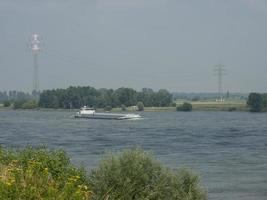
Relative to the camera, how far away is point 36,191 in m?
11.8

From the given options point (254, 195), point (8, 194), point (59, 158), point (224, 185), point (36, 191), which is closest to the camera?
point (8, 194)

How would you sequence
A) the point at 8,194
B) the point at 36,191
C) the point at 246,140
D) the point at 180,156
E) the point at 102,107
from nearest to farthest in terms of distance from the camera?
the point at 8,194, the point at 36,191, the point at 180,156, the point at 246,140, the point at 102,107

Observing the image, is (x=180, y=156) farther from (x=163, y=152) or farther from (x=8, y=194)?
(x=8, y=194)

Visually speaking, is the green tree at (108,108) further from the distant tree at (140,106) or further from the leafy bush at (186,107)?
the leafy bush at (186,107)

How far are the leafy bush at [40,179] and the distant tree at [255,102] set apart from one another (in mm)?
152524

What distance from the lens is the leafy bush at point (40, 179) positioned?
1086 centimetres

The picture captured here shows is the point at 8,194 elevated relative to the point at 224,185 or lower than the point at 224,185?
elevated

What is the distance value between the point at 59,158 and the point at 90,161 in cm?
2540

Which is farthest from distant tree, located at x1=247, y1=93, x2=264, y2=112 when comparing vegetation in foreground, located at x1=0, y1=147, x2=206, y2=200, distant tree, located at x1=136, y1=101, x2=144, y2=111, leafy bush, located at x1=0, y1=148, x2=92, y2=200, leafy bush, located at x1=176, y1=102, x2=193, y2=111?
leafy bush, located at x1=0, y1=148, x2=92, y2=200

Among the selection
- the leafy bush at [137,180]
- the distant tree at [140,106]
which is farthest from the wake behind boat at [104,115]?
the leafy bush at [137,180]

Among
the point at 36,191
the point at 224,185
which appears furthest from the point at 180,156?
the point at 36,191

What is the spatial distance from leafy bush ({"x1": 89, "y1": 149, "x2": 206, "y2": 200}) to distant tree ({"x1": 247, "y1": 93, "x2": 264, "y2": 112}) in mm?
151455

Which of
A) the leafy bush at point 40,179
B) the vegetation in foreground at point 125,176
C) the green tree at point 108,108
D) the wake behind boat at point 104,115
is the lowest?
the wake behind boat at point 104,115

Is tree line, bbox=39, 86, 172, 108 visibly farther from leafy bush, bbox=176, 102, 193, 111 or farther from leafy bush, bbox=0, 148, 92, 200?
leafy bush, bbox=0, 148, 92, 200
